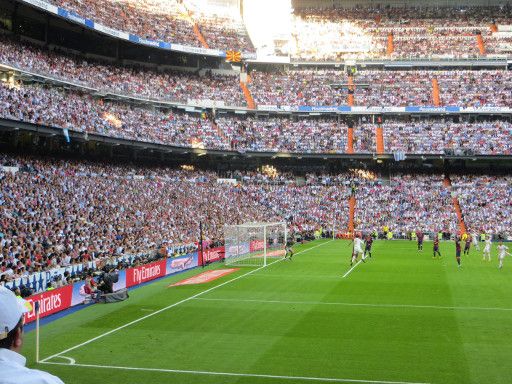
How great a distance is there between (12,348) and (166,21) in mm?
69996

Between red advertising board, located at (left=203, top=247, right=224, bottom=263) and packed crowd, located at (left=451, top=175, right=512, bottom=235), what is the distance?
95.0 ft

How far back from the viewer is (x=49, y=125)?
43.3 metres

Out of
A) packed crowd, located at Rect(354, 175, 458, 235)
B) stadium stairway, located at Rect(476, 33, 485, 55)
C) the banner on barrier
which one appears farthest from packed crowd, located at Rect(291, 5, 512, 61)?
the banner on barrier

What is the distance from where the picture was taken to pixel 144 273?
102ft

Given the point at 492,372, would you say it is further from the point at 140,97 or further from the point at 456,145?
the point at 456,145

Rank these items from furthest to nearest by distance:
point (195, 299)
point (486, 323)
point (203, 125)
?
point (203, 125), point (195, 299), point (486, 323)

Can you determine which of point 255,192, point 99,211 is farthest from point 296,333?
point 255,192

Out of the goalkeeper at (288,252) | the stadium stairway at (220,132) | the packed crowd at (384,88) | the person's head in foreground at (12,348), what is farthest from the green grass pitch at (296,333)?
the packed crowd at (384,88)

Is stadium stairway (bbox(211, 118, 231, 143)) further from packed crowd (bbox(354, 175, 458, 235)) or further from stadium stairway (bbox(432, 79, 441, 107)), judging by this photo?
stadium stairway (bbox(432, 79, 441, 107))

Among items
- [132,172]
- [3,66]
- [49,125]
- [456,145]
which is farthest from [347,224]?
[3,66]

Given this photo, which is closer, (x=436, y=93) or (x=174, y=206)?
(x=174, y=206)

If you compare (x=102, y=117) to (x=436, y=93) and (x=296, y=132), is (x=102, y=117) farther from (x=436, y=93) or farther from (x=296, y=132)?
(x=436, y=93)

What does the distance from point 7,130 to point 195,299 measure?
2320 centimetres

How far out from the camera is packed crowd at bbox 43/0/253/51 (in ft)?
191
